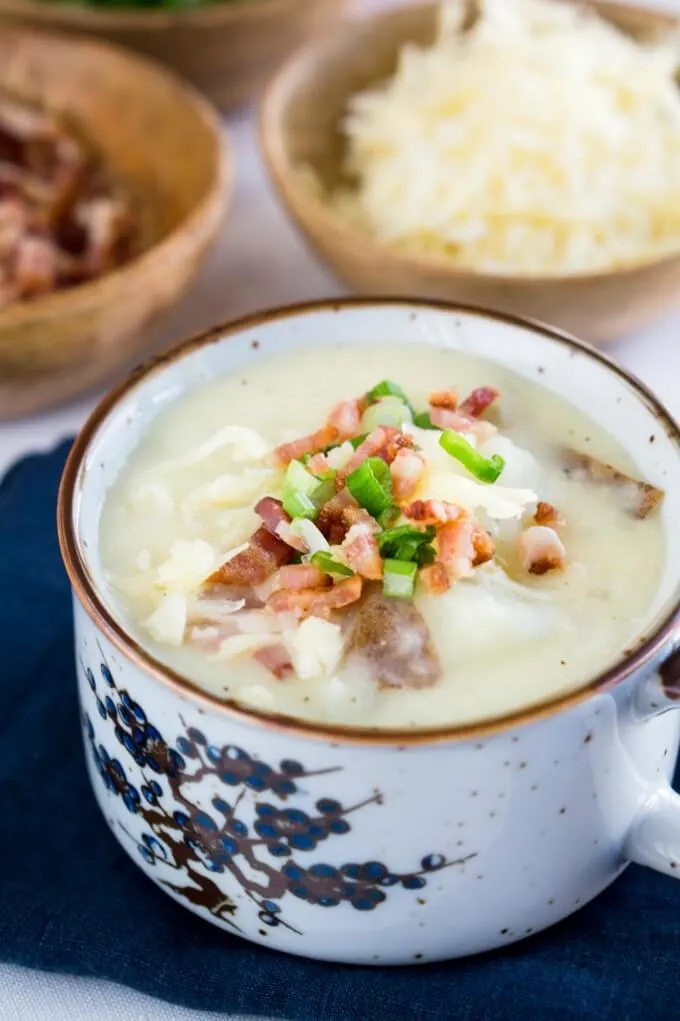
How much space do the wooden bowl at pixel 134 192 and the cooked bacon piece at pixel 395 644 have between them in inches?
39.6

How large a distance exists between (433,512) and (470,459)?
111mm

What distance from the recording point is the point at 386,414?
157 cm

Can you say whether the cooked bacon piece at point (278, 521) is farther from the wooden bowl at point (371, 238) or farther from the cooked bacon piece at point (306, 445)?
the wooden bowl at point (371, 238)

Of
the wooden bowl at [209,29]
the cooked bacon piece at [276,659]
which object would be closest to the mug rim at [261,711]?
the cooked bacon piece at [276,659]

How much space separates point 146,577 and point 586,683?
19.9 inches

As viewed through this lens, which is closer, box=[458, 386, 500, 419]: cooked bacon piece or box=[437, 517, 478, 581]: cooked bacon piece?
box=[437, 517, 478, 581]: cooked bacon piece

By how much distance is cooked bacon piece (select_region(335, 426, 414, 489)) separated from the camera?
1.50 meters

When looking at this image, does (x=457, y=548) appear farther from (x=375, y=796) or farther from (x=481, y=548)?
(x=375, y=796)

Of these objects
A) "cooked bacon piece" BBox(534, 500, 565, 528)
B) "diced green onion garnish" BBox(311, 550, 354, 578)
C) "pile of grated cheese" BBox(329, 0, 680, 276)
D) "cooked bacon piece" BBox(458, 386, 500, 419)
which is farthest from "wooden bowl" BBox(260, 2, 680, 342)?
"diced green onion garnish" BBox(311, 550, 354, 578)

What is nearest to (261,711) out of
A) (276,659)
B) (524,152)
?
(276,659)

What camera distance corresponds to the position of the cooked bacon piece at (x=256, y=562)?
55.9 inches

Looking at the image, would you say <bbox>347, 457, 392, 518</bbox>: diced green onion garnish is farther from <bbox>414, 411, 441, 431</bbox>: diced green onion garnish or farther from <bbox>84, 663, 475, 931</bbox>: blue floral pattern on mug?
<bbox>84, 663, 475, 931</bbox>: blue floral pattern on mug

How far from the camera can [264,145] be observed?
8.30 feet

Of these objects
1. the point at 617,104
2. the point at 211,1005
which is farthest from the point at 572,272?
the point at 211,1005
